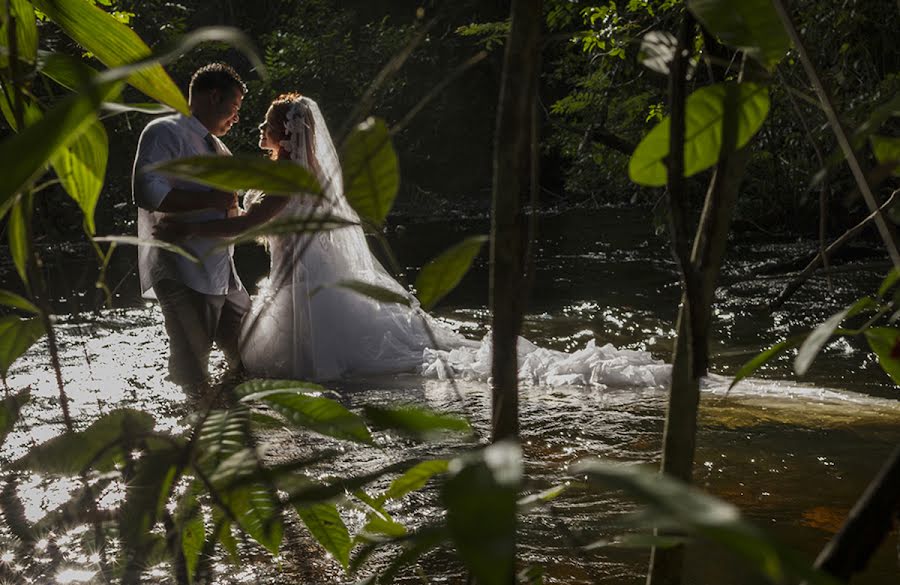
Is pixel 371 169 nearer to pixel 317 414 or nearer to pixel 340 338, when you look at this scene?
pixel 317 414

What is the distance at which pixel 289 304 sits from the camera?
6863 mm

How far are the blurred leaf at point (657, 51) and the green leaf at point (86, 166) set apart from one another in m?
0.37

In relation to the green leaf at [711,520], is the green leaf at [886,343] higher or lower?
higher

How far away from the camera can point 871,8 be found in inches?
333

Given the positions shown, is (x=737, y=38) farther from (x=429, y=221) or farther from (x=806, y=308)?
(x=429, y=221)

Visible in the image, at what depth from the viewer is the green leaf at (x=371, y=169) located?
59cm

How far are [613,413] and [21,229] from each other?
4874 millimetres

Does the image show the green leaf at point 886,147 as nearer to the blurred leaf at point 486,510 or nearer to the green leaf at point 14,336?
the blurred leaf at point 486,510

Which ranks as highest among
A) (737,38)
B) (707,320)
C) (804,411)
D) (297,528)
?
(737,38)

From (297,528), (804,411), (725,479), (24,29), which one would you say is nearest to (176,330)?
(297,528)

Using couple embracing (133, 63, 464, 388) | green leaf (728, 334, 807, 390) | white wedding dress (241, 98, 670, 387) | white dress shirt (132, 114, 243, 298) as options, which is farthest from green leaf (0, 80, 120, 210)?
white wedding dress (241, 98, 670, 387)

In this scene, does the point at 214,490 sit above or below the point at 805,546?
above

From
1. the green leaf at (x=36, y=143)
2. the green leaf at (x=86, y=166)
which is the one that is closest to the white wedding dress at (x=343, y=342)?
the green leaf at (x=86, y=166)

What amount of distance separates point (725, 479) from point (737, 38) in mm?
3789
